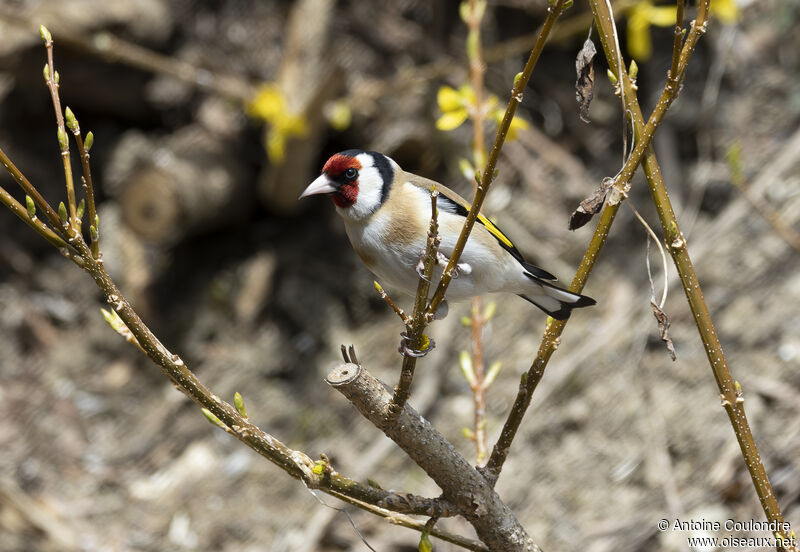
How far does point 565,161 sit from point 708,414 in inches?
74.8

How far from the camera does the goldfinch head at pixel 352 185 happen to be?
1951 millimetres

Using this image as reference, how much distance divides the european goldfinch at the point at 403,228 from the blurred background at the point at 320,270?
1.95 m

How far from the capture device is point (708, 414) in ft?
12.4

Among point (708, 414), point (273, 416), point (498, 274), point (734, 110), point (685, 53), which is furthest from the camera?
point (734, 110)

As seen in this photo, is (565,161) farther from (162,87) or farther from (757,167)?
(162,87)

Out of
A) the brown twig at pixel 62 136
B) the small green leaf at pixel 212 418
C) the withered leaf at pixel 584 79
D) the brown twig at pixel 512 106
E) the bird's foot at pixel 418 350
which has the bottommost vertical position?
the small green leaf at pixel 212 418

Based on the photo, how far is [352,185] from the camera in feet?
6.43

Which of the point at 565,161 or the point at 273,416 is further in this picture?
the point at 565,161

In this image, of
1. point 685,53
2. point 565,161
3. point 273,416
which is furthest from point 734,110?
point 685,53

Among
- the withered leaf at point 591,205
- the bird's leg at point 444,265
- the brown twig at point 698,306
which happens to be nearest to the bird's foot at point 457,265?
the bird's leg at point 444,265

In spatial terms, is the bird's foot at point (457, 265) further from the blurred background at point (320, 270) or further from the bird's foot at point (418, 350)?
the blurred background at point (320, 270)

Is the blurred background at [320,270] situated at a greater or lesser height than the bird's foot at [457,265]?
greater

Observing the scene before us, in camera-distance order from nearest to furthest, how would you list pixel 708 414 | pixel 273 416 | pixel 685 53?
pixel 685 53 → pixel 708 414 → pixel 273 416

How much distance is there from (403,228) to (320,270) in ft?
9.94
